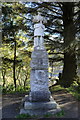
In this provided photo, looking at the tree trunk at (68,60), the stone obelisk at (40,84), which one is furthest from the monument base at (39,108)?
the tree trunk at (68,60)

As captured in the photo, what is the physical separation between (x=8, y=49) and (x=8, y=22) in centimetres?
304

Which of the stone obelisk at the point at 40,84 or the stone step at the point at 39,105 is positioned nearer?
the stone step at the point at 39,105

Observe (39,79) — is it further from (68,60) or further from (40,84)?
(68,60)

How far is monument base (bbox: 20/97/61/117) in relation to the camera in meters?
4.41

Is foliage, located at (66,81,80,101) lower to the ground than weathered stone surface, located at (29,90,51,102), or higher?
lower

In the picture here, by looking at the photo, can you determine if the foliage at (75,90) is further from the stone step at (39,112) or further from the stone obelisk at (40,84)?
the stone step at (39,112)

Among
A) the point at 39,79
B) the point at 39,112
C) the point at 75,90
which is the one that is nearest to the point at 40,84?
the point at 39,79

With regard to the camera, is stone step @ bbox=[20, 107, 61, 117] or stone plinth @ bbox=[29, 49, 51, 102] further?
stone plinth @ bbox=[29, 49, 51, 102]

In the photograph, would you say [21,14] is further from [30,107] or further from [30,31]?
[30,107]

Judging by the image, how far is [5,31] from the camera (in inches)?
376

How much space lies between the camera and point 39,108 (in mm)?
4566

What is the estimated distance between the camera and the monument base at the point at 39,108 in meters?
4.41

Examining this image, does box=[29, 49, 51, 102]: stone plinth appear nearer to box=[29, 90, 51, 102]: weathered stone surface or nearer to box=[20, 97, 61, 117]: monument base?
box=[29, 90, 51, 102]: weathered stone surface

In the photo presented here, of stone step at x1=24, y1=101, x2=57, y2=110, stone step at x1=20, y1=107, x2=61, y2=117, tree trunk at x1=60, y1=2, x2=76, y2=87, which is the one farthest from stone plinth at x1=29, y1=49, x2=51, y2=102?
tree trunk at x1=60, y1=2, x2=76, y2=87
